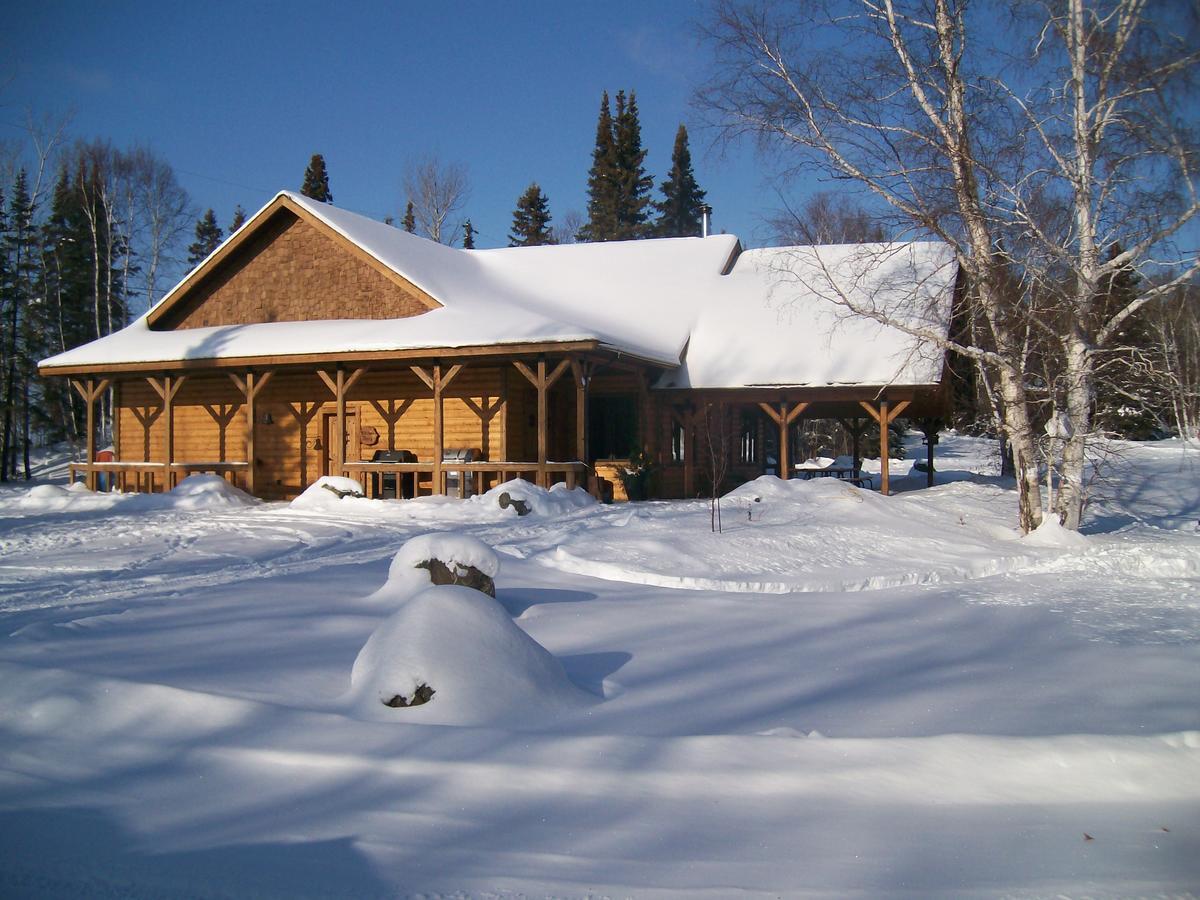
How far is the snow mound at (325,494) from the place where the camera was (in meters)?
17.6

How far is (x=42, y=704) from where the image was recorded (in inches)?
222

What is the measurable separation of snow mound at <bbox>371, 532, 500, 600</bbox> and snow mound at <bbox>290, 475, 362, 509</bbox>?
9.13 metres

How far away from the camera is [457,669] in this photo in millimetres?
5906

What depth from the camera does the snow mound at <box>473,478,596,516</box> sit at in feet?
52.6

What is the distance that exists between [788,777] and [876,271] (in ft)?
70.5

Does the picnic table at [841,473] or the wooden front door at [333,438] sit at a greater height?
the wooden front door at [333,438]

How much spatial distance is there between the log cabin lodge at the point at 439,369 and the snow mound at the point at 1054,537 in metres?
6.06

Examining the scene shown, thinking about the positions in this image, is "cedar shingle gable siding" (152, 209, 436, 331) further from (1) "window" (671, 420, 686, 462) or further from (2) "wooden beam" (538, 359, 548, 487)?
(1) "window" (671, 420, 686, 462)

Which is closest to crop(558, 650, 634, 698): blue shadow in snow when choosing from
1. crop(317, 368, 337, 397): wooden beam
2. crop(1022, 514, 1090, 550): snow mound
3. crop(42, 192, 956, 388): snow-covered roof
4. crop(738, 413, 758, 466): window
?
crop(1022, 514, 1090, 550): snow mound

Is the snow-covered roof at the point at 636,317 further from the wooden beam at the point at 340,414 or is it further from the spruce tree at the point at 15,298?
the spruce tree at the point at 15,298

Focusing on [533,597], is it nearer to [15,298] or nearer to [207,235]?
[15,298]

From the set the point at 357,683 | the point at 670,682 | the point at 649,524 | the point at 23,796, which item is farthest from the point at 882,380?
the point at 23,796

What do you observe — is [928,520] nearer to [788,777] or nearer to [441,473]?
[441,473]

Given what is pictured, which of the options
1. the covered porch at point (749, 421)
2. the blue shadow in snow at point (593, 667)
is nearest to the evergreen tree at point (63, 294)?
the covered porch at point (749, 421)
